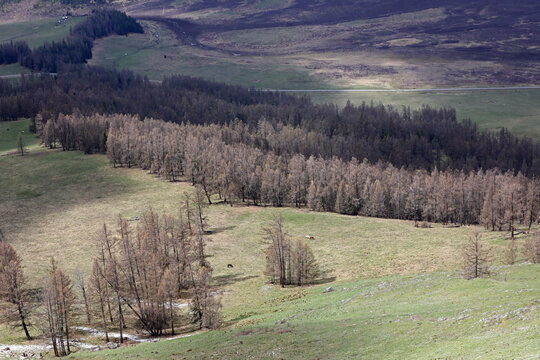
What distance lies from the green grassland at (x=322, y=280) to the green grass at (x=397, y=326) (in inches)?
7.7

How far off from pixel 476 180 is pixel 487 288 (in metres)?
87.0

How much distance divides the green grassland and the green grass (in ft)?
0.64

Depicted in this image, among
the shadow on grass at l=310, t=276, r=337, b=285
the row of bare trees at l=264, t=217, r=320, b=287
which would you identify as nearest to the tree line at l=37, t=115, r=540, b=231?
the shadow on grass at l=310, t=276, r=337, b=285

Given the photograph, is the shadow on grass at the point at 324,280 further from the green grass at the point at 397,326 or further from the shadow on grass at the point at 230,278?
the green grass at the point at 397,326

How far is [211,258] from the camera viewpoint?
4643 inches

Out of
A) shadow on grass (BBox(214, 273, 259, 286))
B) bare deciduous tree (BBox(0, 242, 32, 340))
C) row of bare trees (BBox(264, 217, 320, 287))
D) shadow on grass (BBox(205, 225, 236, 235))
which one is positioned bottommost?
shadow on grass (BBox(205, 225, 236, 235))

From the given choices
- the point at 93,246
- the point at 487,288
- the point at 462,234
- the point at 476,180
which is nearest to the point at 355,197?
the point at 476,180

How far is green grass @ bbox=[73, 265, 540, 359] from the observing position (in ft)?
167

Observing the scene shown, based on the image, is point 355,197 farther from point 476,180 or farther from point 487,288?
point 487,288

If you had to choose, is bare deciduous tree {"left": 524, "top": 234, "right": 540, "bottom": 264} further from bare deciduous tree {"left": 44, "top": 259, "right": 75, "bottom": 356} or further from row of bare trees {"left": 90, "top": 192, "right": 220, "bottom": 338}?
bare deciduous tree {"left": 44, "top": 259, "right": 75, "bottom": 356}

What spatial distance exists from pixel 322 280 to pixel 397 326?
4132 centimetres

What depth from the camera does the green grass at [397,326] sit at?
5075 cm

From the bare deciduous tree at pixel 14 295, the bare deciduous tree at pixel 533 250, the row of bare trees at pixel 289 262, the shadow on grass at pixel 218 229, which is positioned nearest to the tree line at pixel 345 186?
the shadow on grass at pixel 218 229

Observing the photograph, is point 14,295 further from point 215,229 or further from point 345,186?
point 345,186
